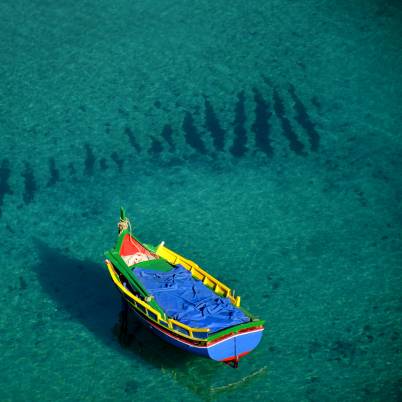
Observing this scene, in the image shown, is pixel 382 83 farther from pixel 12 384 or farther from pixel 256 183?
pixel 12 384

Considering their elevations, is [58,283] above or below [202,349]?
below

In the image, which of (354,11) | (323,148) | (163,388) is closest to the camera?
(163,388)

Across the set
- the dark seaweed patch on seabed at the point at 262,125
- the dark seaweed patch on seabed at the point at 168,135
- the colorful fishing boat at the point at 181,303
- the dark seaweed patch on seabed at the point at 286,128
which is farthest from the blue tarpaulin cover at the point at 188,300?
the dark seaweed patch on seabed at the point at 286,128

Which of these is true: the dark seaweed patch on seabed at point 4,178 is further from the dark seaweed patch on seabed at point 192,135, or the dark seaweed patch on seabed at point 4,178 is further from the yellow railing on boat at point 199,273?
the yellow railing on boat at point 199,273

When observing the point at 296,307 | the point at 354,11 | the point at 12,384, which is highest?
the point at 354,11

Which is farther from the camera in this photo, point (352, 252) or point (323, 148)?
point (323, 148)

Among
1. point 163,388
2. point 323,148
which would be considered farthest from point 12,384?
point 323,148

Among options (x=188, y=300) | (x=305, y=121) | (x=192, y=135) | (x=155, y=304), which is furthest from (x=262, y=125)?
(x=155, y=304)
